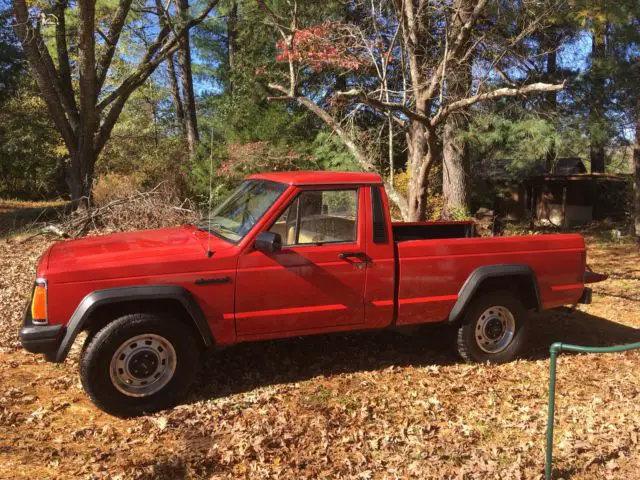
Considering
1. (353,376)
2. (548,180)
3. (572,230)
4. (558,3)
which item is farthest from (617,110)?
(353,376)

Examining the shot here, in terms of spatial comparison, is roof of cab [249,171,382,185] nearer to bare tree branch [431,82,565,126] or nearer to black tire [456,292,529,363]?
black tire [456,292,529,363]

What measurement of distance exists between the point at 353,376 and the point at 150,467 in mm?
2100

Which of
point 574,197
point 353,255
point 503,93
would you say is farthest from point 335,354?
point 574,197

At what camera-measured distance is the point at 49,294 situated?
3926 mm

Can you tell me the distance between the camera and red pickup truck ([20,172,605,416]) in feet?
13.2

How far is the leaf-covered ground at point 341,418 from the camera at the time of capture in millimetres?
3586

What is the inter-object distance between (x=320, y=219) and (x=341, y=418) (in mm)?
1620

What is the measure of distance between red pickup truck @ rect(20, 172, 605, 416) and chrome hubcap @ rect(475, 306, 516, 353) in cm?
1

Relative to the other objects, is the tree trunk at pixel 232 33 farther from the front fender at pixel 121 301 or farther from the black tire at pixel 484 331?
the front fender at pixel 121 301

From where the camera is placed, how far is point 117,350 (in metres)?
4.07

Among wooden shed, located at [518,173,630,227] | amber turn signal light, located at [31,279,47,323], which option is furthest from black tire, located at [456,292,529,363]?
wooden shed, located at [518,173,630,227]

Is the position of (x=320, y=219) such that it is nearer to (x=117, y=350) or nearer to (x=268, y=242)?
(x=268, y=242)

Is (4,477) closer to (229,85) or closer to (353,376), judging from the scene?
(353,376)

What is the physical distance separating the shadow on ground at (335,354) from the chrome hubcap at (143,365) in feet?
1.42
